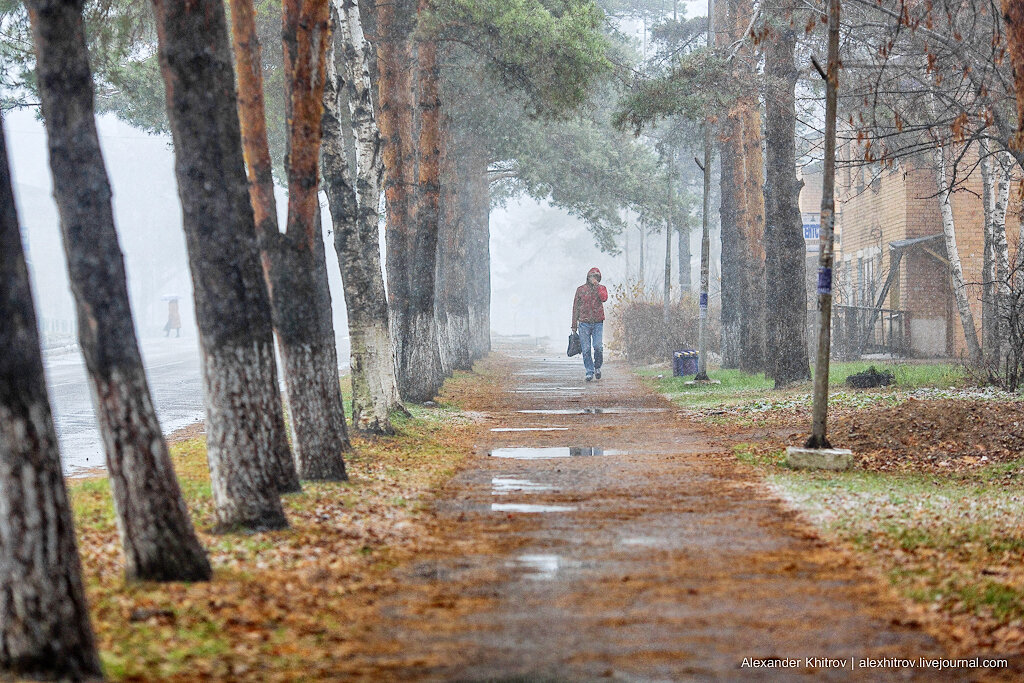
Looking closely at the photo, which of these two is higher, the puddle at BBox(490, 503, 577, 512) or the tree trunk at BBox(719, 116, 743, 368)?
the tree trunk at BBox(719, 116, 743, 368)

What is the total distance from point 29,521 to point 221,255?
11.7ft

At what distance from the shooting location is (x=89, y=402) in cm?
2333

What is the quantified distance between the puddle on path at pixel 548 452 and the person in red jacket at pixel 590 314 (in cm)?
1185

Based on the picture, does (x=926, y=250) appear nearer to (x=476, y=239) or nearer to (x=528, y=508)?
(x=476, y=239)

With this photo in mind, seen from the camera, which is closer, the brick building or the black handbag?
the black handbag

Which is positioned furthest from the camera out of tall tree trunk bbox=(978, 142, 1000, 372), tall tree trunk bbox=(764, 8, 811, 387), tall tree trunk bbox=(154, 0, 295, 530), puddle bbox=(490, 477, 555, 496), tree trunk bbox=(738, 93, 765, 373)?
tree trunk bbox=(738, 93, 765, 373)

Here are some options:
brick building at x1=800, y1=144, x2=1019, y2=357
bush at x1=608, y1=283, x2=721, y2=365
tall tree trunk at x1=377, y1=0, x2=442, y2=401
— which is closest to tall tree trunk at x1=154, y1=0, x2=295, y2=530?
tall tree trunk at x1=377, y1=0, x2=442, y2=401

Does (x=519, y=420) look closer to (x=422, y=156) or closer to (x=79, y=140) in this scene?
(x=422, y=156)

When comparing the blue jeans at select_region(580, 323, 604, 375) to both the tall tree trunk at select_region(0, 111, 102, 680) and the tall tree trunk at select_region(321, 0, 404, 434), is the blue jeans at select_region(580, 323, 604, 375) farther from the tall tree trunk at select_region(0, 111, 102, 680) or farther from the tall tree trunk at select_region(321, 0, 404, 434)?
the tall tree trunk at select_region(0, 111, 102, 680)

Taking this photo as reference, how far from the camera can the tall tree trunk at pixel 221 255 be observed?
8.38 metres

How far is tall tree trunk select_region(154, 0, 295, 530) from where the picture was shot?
8.38m

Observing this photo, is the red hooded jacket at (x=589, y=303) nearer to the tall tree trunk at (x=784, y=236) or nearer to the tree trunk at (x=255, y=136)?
the tall tree trunk at (x=784, y=236)

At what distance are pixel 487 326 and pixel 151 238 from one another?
66.7 meters

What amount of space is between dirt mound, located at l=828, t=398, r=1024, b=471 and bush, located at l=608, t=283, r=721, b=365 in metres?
21.0
